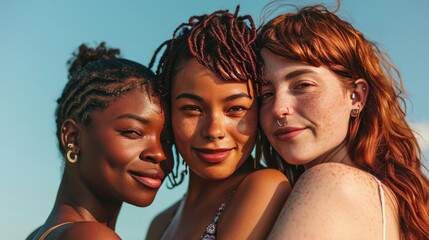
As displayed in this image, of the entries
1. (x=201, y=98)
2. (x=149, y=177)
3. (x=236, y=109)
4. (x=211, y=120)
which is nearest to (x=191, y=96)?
(x=201, y=98)

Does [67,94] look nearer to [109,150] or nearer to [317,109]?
[109,150]

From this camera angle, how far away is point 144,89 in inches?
129

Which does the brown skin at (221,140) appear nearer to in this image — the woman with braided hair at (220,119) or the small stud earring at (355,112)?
the woman with braided hair at (220,119)

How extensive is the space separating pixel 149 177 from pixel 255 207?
32.4 inches

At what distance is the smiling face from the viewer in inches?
124

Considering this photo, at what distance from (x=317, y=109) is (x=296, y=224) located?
87 cm

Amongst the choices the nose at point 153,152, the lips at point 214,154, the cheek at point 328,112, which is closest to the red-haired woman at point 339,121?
the cheek at point 328,112

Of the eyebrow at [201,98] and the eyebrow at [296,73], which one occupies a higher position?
the eyebrow at [296,73]

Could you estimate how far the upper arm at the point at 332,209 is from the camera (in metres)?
2.64

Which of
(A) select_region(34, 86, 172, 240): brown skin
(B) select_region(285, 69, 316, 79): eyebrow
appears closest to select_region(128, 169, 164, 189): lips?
(A) select_region(34, 86, 172, 240): brown skin

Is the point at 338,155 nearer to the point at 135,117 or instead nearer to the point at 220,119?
the point at 220,119

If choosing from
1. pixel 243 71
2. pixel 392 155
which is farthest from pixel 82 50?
pixel 392 155

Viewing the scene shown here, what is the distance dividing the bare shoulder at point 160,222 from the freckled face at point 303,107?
52.0 inches

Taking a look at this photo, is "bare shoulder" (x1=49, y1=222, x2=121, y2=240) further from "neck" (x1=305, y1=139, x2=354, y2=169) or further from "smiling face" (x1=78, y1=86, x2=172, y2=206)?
"neck" (x1=305, y1=139, x2=354, y2=169)
